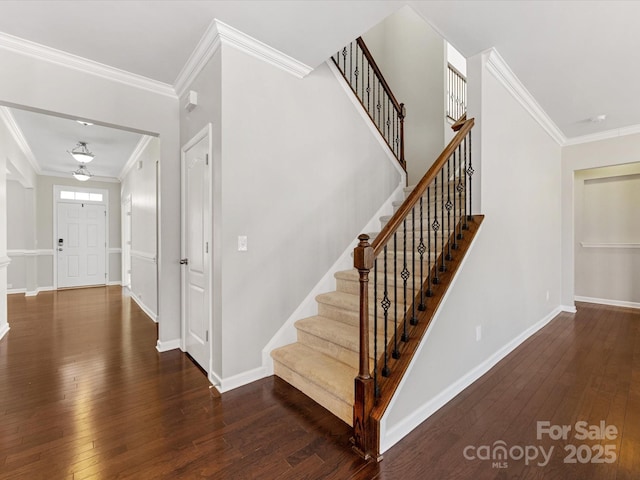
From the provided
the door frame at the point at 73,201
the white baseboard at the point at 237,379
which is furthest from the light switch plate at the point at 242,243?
the door frame at the point at 73,201

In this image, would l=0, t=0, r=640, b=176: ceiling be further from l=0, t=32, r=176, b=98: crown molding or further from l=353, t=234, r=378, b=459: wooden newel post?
l=353, t=234, r=378, b=459: wooden newel post

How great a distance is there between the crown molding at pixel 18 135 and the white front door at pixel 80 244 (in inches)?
51.3

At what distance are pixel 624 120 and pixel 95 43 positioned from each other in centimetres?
600

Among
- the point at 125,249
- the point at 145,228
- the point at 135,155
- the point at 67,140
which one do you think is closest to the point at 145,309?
the point at 145,228

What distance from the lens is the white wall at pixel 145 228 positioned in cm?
437

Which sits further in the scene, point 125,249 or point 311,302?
point 125,249

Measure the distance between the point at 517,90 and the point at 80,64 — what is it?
421 centimetres

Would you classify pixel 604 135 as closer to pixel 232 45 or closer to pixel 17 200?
pixel 232 45

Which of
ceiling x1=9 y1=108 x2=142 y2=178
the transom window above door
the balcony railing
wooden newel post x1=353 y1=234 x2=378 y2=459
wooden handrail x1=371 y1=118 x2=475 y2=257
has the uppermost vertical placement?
→ the balcony railing

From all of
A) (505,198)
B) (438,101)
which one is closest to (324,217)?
(505,198)

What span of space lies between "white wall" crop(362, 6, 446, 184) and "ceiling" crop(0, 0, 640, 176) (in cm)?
191

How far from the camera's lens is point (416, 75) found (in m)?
5.05

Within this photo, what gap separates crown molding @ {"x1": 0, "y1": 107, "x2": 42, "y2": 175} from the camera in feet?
12.7

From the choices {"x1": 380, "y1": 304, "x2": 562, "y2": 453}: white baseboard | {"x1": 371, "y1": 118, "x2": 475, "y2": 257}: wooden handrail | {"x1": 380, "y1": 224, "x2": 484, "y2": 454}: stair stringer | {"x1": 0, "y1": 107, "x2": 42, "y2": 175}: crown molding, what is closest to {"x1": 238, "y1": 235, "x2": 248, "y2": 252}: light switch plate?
{"x1": 371, "y1": 118, "x2": 475, "y2": 257}: wooden handrail
